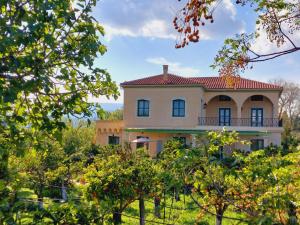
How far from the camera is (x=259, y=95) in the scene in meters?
33.1

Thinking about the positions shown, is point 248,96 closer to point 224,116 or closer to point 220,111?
point 224,116

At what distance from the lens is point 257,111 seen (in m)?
33.3

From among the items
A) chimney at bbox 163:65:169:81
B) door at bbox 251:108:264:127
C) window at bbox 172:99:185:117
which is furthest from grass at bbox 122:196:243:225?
door at bbox 251:108:264:127

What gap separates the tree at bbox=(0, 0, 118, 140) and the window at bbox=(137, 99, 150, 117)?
27.2 metres

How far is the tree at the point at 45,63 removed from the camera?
3.97 m

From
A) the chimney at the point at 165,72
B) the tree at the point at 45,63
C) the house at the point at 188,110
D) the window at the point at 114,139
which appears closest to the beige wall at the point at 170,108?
the house at the point at 188,110

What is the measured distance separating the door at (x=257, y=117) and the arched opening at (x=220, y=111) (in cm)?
A: 149

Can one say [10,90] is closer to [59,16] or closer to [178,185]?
[59,16]

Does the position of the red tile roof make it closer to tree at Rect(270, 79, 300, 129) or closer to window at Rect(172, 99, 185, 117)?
window at Rect(172, 99, 185, 117)

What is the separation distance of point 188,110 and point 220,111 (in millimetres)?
3582

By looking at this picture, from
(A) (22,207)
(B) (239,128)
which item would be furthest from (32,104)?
(B) (239,128)

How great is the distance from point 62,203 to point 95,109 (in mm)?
1715

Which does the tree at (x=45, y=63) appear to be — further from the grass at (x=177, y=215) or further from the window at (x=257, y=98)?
the window at (x=257, y=98)

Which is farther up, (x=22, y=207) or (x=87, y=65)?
(x=87, y=65)
